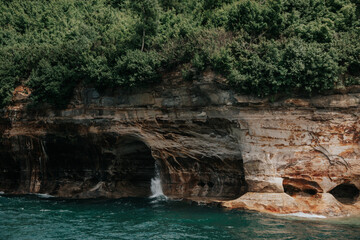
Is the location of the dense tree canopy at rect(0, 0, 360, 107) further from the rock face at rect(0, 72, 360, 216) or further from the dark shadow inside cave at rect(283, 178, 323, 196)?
the dark shadow inside cave at rect(283, 178, 323, 196)

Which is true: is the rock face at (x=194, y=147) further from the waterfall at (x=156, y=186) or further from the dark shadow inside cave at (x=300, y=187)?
the waterfall at (x=156, y=186)

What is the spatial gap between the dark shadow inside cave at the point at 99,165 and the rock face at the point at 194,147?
7 centimetres

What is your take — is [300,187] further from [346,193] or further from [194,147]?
[194,147]

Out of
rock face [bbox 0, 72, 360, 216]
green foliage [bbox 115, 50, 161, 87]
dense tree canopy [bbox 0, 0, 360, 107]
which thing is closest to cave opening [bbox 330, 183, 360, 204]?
rock face [bbox 0, 72, 360, 216]

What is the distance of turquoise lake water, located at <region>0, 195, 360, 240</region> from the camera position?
1405cm

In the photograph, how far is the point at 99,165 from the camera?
933 inches

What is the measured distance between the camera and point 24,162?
80.8 feet

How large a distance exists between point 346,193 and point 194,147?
862 centimetres

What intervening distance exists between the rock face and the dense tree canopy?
0.88 meters

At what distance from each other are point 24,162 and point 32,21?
60.4 ft

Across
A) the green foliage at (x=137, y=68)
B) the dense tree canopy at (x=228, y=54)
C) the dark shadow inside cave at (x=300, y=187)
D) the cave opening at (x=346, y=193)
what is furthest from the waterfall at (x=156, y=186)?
the cave opening at (x=346, y=193)

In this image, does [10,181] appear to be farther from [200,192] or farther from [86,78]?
[200,192]

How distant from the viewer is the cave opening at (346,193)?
1889 centimetres

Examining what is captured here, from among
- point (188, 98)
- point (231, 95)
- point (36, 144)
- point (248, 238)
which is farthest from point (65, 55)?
point (248, 238)
